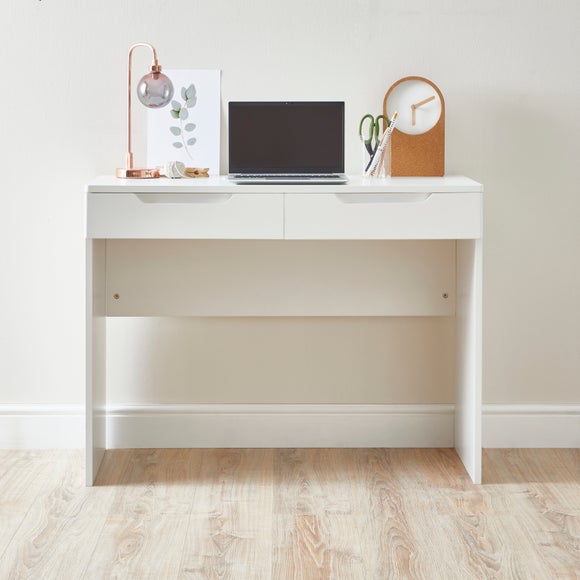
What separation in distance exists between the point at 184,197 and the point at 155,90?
1.23ft

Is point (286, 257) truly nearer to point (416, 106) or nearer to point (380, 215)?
point (380, 215)

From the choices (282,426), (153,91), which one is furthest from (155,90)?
(282,426)

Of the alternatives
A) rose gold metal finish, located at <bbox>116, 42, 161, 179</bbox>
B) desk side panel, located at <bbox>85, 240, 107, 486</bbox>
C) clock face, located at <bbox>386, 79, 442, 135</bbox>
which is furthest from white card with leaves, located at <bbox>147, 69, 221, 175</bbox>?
clock face, located at <bbox>386, 79, 442, 135</bbox>

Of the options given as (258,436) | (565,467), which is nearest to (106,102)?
(258,436)

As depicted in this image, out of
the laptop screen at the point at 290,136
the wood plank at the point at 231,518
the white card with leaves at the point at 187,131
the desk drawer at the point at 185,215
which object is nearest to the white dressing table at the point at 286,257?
the desk drawer at the point at 185,215

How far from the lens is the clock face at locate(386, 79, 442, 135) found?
9.26 feet

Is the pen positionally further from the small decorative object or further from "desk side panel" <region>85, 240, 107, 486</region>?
"desk side panel" <region>85, 240, 107, 486</region>

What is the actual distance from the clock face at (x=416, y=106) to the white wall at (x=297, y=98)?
0.19 ft

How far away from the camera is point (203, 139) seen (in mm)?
2879

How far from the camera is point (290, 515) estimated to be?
2375 millimetres

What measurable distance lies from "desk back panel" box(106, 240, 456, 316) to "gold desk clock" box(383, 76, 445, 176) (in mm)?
252

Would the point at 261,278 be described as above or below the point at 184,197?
below

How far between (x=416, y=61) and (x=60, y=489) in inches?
65.8

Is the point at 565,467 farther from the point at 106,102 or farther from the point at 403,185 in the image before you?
the point at 106,102
